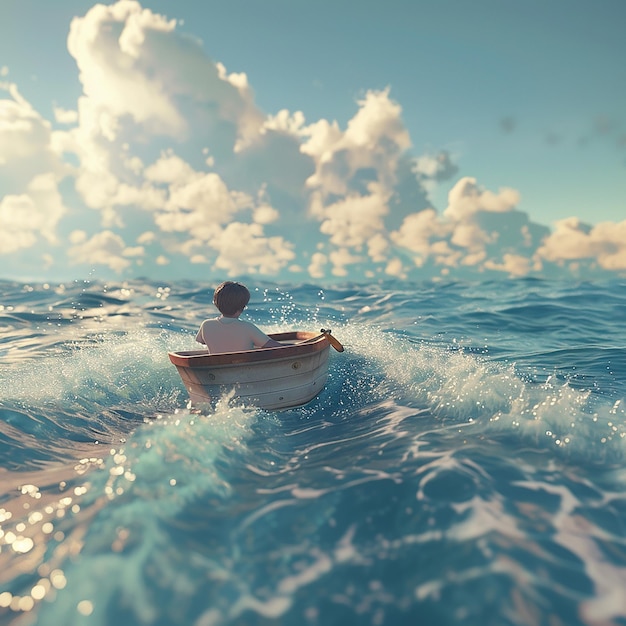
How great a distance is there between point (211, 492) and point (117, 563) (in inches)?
47.7

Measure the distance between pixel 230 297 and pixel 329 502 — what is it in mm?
3681

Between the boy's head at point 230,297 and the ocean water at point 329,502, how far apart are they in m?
1.45

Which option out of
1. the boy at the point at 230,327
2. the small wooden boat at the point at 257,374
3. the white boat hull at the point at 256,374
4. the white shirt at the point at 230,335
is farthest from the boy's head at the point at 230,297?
the white boat hull at the point at 256,374

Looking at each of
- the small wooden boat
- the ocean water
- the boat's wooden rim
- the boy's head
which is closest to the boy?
the boy's head

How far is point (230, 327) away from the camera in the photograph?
6.98 metres

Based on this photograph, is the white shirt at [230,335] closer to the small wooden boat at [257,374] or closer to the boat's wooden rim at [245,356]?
the small wooden boat at [257,374]

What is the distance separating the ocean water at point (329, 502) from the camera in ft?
9.90

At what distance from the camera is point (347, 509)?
4004 millimetres

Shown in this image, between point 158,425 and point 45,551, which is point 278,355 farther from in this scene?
A: point 45,551

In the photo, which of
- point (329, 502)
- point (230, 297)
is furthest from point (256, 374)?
point (329, 502)

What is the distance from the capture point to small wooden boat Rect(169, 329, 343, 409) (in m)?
6.56

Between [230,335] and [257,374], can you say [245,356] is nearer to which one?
[257,374]

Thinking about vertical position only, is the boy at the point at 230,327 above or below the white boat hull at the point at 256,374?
above

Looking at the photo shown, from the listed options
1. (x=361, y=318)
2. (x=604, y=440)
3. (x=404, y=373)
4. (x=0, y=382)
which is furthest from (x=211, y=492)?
(x=361, y=318)
